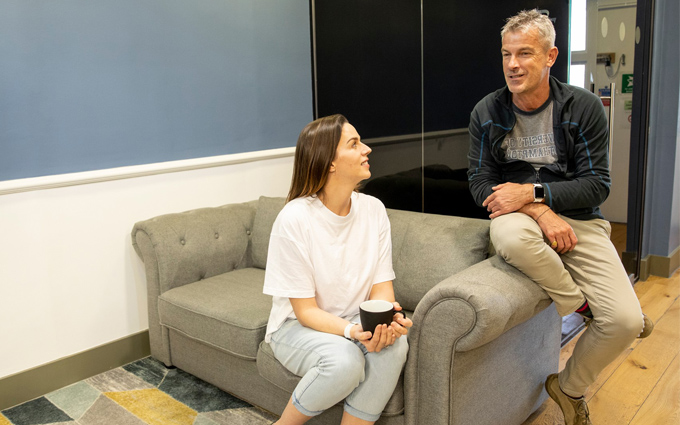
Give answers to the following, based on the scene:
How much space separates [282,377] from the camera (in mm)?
1901

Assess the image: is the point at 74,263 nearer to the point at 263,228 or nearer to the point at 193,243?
the point at 193,243

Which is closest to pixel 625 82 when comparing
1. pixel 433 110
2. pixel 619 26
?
pixel 619 26

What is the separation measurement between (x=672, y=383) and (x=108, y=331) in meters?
2.50

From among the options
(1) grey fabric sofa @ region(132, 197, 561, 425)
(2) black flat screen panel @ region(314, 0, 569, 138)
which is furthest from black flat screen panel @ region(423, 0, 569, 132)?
(1) grey fabric sofa @ region(132, 197, 561, 425)

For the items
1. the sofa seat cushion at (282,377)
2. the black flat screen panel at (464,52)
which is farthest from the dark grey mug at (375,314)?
the black flat screen panel at (464,52)

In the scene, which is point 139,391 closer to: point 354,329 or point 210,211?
point 210,211

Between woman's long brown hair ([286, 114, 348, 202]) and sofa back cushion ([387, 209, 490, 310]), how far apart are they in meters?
0.55

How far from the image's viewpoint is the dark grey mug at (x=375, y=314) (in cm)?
154

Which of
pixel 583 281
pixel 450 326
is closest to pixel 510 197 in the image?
pixel 583 281

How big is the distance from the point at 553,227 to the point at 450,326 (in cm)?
54

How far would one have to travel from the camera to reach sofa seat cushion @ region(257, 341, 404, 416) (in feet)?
5.73

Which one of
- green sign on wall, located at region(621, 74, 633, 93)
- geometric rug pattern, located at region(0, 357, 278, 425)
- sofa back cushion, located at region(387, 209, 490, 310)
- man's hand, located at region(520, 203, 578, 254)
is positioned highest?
green sign on wall, located at region(621, 74, 633, 93)

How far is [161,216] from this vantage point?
2648 millimetres

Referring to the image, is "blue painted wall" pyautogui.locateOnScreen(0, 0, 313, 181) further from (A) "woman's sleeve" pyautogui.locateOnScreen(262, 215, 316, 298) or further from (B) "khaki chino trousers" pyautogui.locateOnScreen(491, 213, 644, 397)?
(B) "khaki chino trousers" pyautogui.locateOnScreen(491, 213, 644, 397)
